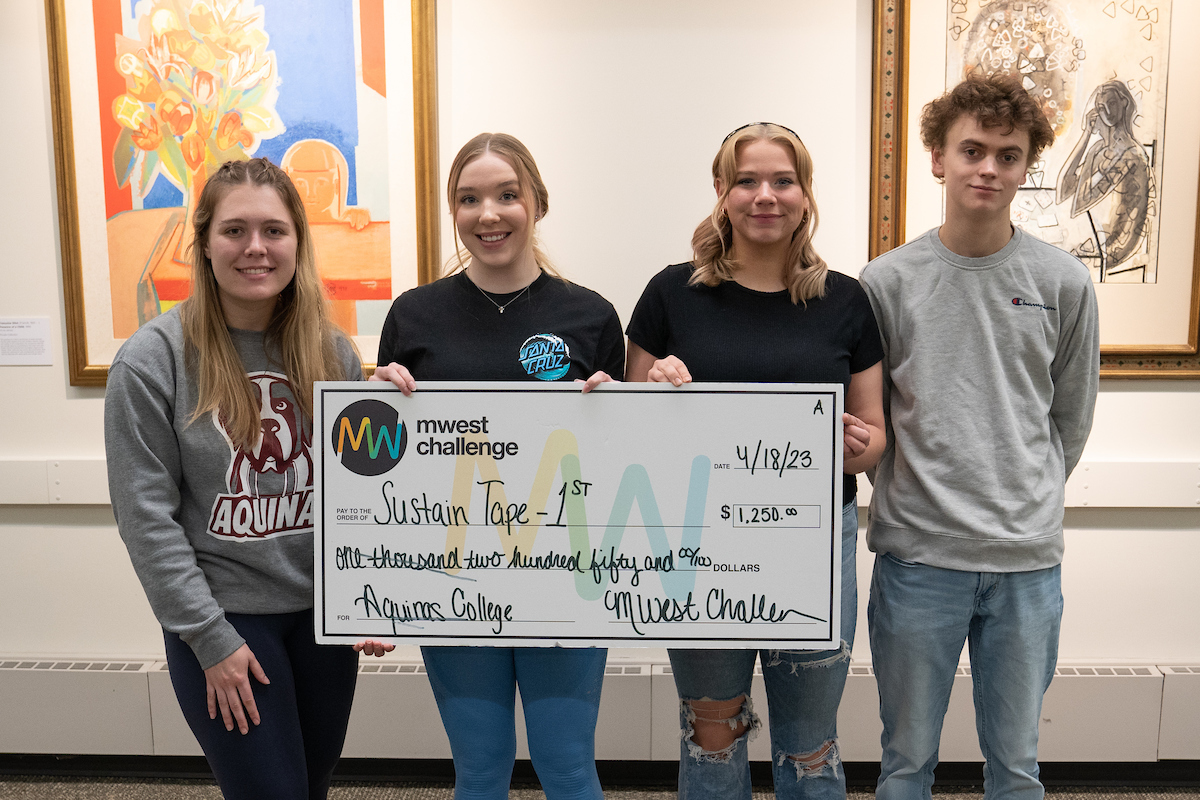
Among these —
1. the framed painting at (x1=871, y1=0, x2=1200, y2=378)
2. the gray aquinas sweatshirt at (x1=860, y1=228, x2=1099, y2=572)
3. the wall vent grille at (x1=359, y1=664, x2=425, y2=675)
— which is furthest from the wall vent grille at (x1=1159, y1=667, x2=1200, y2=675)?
the wall vent grille at (x1=359, y1=664, x2=425, y2=675)

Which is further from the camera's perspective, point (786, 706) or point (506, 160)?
point (786, 706)

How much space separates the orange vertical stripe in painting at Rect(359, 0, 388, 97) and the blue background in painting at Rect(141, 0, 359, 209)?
4cm

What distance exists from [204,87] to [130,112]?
24 cm

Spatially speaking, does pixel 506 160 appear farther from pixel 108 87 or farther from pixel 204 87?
pixel 108 87

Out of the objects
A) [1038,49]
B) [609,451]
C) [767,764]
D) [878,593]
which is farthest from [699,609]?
[1038,49]

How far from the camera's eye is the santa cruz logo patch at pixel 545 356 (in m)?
1.32

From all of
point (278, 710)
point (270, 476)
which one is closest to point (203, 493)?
point (270, 476)

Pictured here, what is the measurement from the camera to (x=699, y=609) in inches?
51.1

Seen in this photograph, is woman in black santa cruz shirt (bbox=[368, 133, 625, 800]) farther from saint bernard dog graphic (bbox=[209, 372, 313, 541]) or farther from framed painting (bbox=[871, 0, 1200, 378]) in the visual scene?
framed painting (bbox=[871, 0, 1200, 378])

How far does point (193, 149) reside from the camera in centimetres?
217

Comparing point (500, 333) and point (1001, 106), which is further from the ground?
point (1001, 106)

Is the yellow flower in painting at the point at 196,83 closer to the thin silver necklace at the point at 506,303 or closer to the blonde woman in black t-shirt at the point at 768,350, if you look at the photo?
the thin silver necklace at the point at 506,303

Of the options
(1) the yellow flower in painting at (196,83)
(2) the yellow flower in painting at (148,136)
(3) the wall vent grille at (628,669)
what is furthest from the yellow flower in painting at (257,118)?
(3) the wall vent grille at (628,669)

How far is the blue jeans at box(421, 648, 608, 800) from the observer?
51.5 inches
